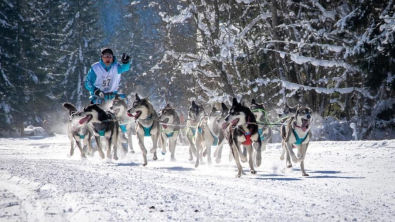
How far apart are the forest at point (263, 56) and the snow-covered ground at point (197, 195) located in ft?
21.9

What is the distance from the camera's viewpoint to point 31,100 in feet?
121

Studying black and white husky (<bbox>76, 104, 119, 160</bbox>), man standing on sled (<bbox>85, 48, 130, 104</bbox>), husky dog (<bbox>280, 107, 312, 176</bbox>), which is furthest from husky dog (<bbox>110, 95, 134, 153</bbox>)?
→ husky dog (<bbox>280, 107, 312, 176</bbox>)

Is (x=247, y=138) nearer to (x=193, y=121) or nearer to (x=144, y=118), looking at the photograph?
(x=144, y=118)

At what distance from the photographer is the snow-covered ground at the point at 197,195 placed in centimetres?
480

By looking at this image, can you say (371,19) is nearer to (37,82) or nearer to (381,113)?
(381,113)

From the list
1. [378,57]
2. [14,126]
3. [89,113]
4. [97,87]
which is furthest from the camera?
[14,126]

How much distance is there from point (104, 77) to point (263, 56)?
10.8 meters

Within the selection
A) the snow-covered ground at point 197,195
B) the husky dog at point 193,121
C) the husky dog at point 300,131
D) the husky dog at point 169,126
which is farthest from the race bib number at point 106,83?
the husky dog at point 300,131

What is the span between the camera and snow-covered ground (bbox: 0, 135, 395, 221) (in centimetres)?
480

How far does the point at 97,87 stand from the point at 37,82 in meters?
26.6

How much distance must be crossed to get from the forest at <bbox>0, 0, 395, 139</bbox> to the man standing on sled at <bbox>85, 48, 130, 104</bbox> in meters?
6.35

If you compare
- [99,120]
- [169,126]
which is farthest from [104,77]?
[169,126]

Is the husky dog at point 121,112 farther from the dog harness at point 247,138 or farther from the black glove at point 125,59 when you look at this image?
the dog harness at point 247,138

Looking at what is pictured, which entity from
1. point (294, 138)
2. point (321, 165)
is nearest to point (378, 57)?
point (321, 165)
